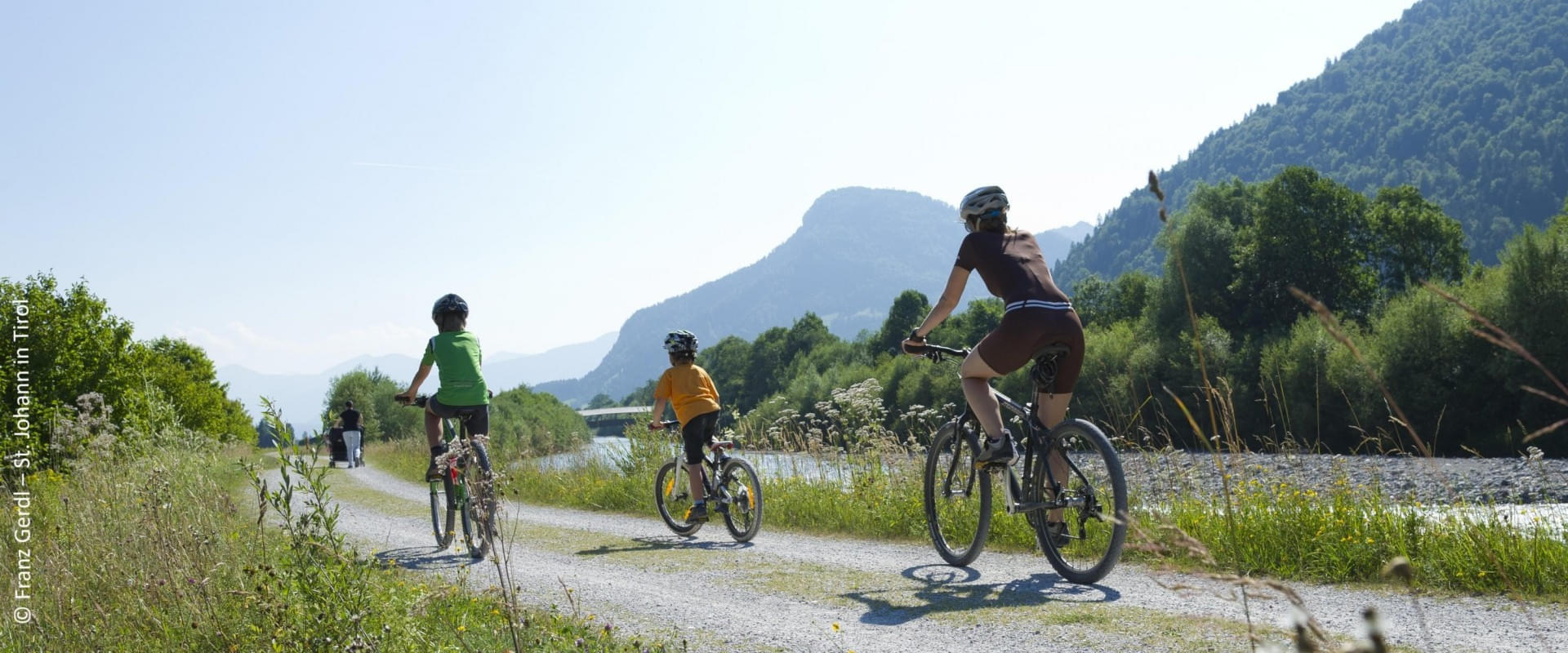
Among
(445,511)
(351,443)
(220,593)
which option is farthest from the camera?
(351,443)

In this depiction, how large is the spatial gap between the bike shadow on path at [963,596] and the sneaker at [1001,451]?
707 mm

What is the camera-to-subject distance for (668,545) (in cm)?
878

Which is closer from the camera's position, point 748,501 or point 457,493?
point 457,493

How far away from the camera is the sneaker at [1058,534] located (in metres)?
5.76

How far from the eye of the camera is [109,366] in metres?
17.3

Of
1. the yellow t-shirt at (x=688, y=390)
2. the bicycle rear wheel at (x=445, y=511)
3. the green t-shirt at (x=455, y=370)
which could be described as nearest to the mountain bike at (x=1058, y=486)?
the yellow t-shirt at (x=688, y=390)

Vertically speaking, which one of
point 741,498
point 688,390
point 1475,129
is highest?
point 1475,129

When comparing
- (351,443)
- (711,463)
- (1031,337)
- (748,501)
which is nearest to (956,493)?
(1031,337)

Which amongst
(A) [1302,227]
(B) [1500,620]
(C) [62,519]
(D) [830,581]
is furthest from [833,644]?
(A) [1302,227]

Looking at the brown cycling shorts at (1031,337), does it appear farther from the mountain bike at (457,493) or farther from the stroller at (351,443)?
the stroller at (351,443)

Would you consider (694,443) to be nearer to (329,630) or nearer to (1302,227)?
(329,630)

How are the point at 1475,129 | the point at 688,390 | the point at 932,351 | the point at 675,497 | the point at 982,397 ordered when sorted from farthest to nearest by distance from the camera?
the point at 1475,129 → the point at 675,497 → the point at 688,390 → the point at 932,351 → the point at 982,397

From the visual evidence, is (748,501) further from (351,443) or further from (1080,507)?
(351,443)

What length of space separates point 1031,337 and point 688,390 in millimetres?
4211
